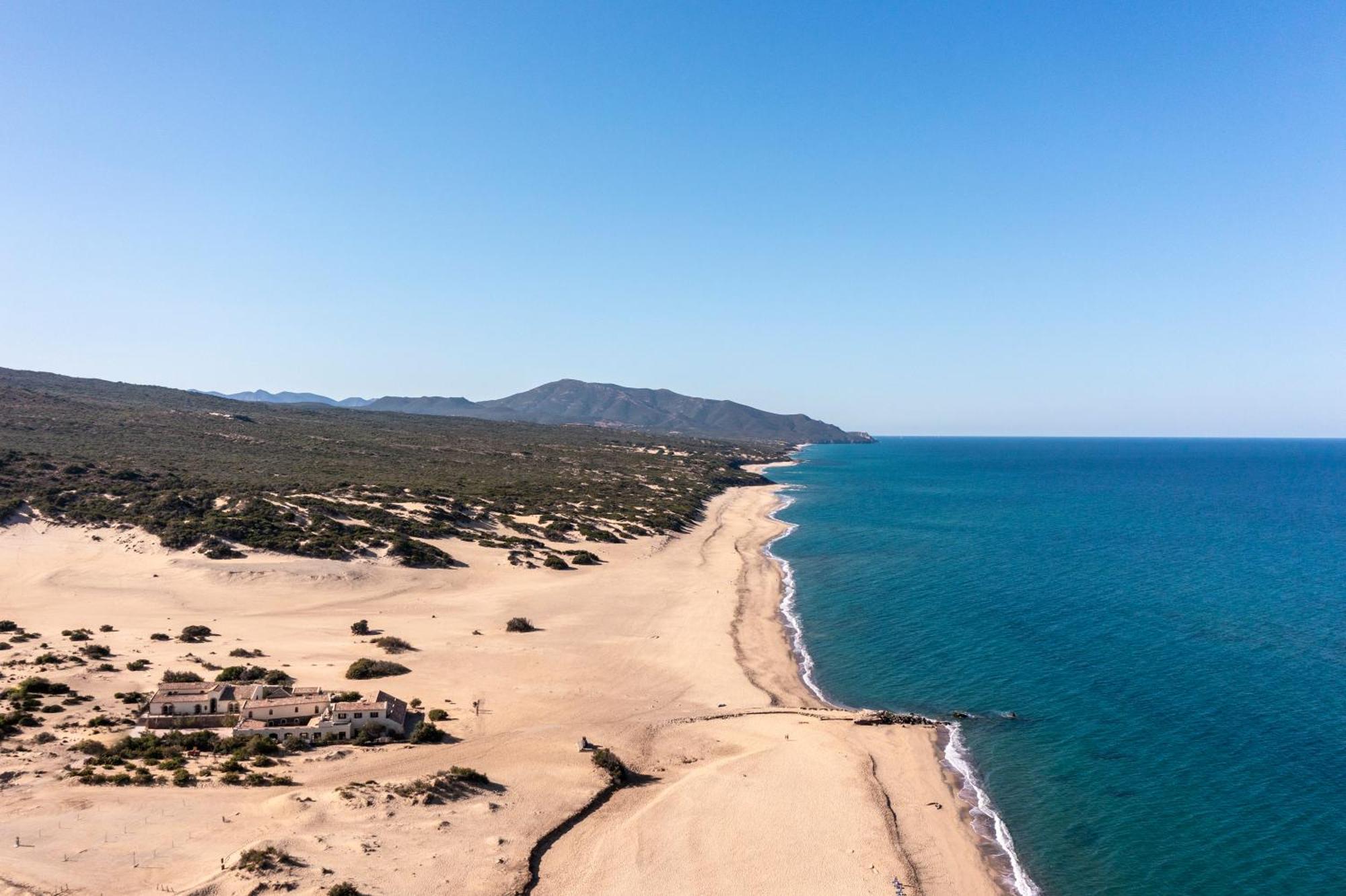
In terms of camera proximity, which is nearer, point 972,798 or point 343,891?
point 343,891

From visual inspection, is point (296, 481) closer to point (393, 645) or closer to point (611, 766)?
point (393, 645)

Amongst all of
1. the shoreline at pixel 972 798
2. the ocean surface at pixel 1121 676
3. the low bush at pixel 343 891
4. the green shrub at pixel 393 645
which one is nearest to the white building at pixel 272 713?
the green shrub at pixel 393 645

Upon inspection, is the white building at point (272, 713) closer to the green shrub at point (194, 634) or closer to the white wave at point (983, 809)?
the green shrub at point (194, 634)

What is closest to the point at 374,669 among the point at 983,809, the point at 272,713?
the point at 272,713

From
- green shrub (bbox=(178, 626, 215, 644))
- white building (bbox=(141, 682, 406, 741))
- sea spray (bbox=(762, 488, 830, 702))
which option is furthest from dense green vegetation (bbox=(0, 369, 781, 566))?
white building (bbox=(141, 682, 406, 741))

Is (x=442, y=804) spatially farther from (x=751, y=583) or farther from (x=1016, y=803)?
(x=751, y=583)

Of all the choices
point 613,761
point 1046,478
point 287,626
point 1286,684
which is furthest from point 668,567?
point 1046,478

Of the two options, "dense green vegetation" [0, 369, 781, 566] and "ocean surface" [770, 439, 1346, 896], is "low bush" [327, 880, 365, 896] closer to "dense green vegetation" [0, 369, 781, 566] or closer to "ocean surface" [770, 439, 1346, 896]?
"ocean surface" [770, 439, 1346, 896]

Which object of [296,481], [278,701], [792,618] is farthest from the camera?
[296,481]
